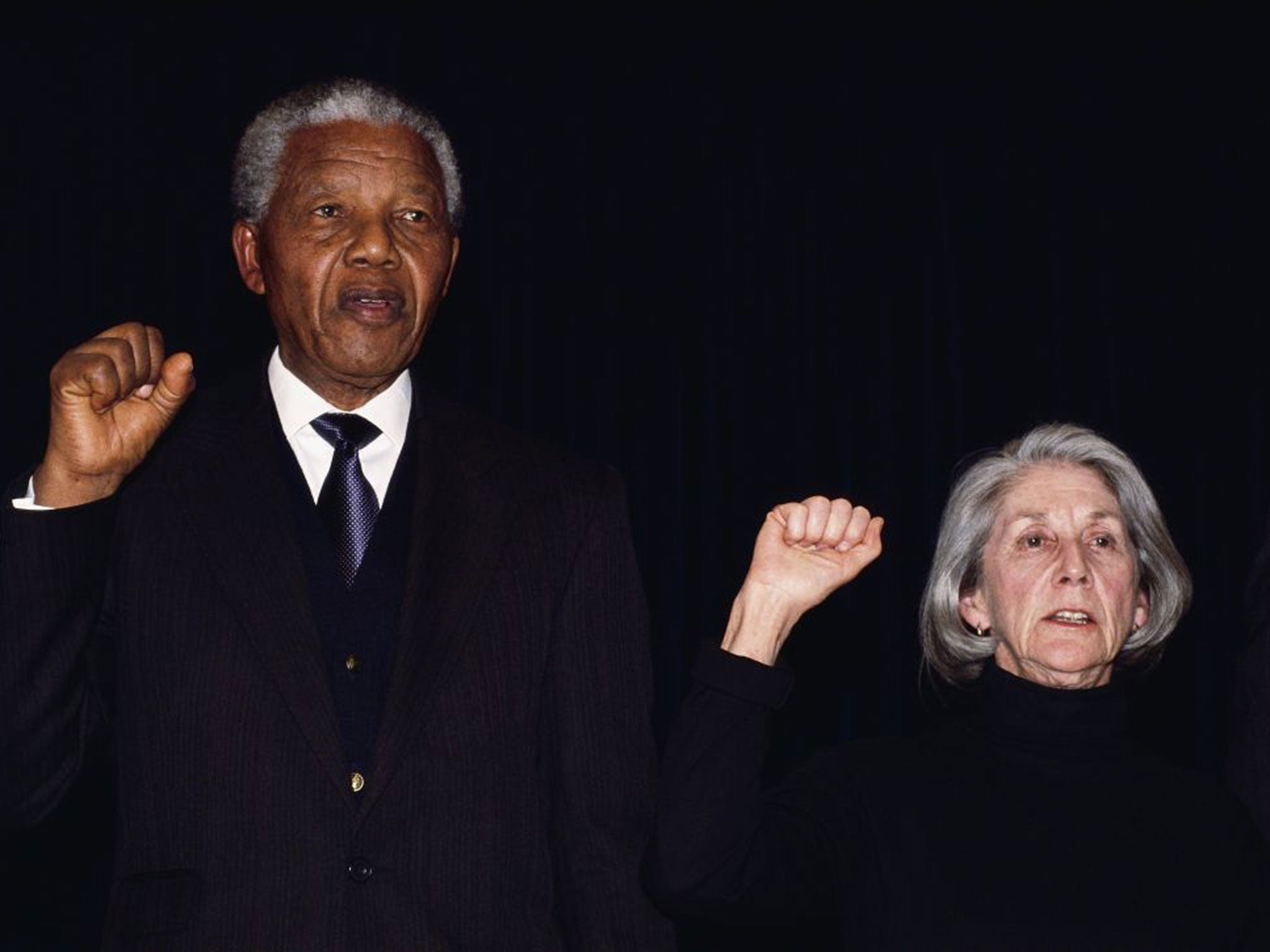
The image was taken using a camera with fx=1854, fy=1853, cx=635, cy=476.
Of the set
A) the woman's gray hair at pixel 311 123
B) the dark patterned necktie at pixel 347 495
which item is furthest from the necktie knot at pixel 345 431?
the woman's gray hair at pixel 311 123

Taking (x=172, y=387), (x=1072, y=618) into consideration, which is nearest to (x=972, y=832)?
(x=1072, y=618)

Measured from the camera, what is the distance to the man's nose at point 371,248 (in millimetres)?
2285

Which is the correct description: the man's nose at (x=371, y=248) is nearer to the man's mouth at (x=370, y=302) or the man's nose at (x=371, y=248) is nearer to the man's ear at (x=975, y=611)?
the man's mouth at (x=370, y=302)

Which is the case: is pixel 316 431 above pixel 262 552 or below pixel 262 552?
above

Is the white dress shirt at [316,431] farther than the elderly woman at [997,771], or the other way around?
the white dress shirt at [316,431]

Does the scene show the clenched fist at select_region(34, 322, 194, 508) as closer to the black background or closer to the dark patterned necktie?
the dark patterned necktie

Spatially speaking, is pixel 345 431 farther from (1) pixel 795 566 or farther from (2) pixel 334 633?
(1) pixel 795 566

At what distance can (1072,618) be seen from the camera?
2309 mm

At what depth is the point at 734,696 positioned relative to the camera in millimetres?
2037

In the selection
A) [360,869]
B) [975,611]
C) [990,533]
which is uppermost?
[990,533]

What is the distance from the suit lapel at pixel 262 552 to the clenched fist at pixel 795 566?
0.46 meters

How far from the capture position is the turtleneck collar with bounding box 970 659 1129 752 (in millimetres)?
2295

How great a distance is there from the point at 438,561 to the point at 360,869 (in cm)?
36

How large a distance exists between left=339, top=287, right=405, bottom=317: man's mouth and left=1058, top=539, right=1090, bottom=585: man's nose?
0.89 metres
